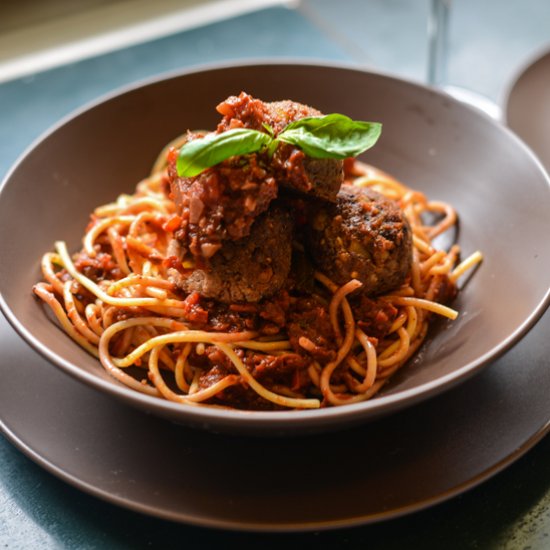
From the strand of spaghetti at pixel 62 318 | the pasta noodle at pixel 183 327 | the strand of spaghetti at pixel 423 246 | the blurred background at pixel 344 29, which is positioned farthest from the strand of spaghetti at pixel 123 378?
the blurred background at pixel 344 29

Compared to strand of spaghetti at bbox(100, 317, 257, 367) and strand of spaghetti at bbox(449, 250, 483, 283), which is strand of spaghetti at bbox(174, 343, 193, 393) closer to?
strand of spaghetti at bbox(100, 317, 257, 367)

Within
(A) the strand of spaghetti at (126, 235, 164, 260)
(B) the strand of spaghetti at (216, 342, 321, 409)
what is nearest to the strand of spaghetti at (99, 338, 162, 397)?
(B) the strand of spaghetti at (216, 342, 321, 409)

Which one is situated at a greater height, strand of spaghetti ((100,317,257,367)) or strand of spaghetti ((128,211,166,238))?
strand of spaghetti ((128,211,166,238))

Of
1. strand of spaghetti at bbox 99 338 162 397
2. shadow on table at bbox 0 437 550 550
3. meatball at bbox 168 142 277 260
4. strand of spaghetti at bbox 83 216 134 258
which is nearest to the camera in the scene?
shadow on table at bbox 0 437 550 550

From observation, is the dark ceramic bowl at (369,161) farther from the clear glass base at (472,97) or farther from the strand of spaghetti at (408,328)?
the clear glass base at (472,97)

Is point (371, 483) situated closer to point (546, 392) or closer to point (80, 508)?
point (546, 392)

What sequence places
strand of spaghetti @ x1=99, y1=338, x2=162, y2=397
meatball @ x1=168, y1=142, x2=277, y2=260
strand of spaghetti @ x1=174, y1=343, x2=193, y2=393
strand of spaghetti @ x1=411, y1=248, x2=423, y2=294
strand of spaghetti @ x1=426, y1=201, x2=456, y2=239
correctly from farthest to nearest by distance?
strand of spaghetti @ x1=426, y1=201, x2=456, y2=239
strand of spaghetti @ x1=411, y1=248, x2=423, y2=294
strand of spaghetti @ x1=174, y1=343, x2=193, y2=393
strand of spaghetti @ x1=99, y1=338, x2=162, y2=397
meatball @ x1=168, y1=142, x2=277, y2=260
